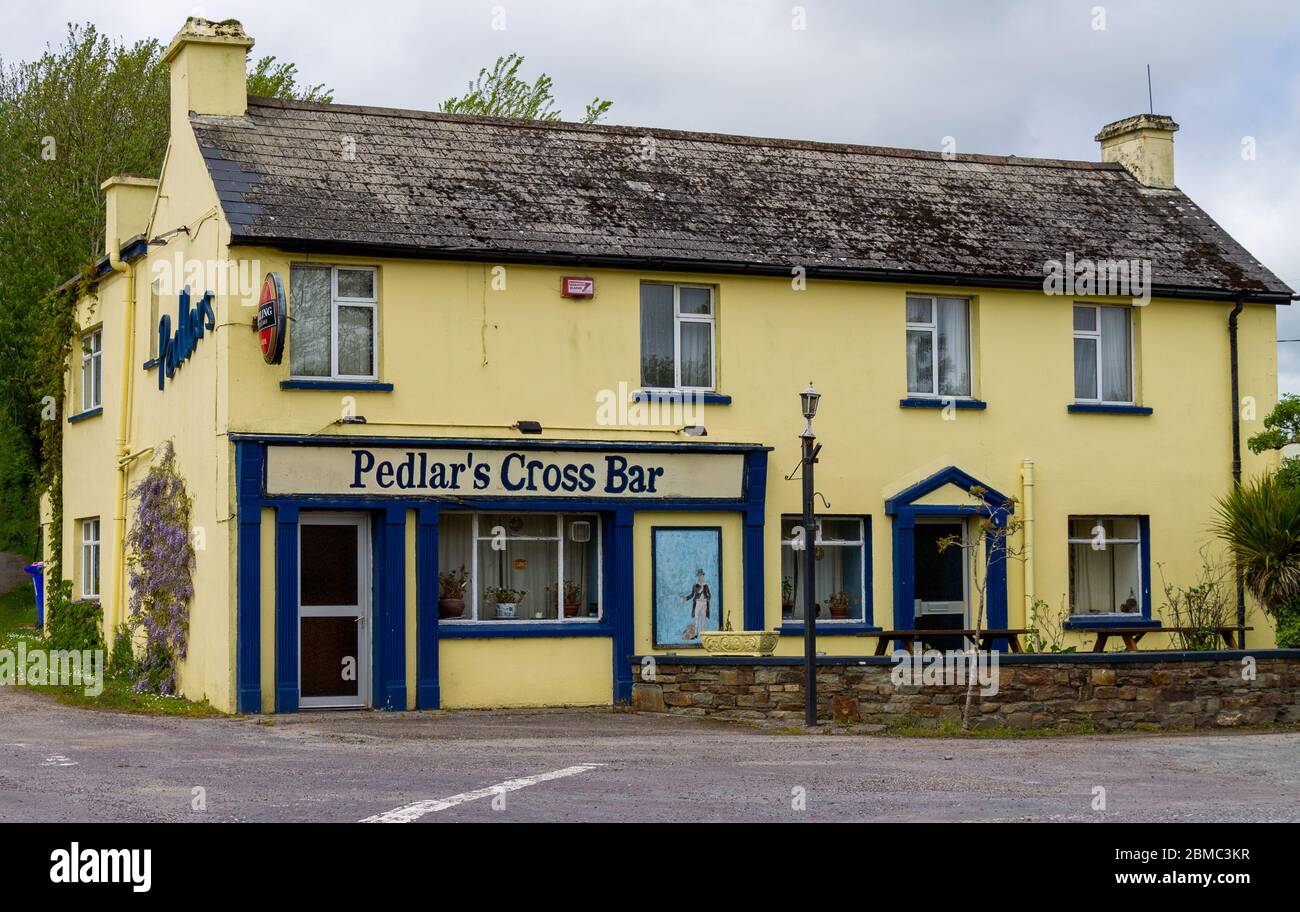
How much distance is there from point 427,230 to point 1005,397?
817 centimetres

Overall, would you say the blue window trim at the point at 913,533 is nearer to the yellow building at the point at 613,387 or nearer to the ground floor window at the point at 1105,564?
the yellow building at the point at 613,387

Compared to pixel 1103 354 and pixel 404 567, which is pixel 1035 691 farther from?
pixel 1103 354

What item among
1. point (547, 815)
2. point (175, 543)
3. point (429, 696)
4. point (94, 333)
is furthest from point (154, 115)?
point (547, 815)

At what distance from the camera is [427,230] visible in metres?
21.6

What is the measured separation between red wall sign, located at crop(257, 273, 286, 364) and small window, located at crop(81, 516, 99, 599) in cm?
875

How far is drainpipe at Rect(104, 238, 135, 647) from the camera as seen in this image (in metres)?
25.2

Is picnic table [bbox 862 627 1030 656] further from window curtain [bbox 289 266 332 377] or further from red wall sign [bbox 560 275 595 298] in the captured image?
window curtain [bbox 289 266 332 377]

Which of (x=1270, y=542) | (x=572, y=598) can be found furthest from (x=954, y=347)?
(x=572, y=598)

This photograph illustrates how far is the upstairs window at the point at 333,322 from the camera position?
2120 cm

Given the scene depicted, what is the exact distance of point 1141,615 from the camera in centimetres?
2486

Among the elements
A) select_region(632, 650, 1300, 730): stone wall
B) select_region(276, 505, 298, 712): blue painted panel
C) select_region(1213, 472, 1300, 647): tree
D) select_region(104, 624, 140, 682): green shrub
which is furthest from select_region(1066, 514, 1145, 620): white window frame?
select_region(104, 624, 140, 682): green shrub

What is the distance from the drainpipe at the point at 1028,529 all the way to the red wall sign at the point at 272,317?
1006 cm

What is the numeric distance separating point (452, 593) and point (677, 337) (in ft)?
14.3

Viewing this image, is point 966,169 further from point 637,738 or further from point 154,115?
point 154,115
